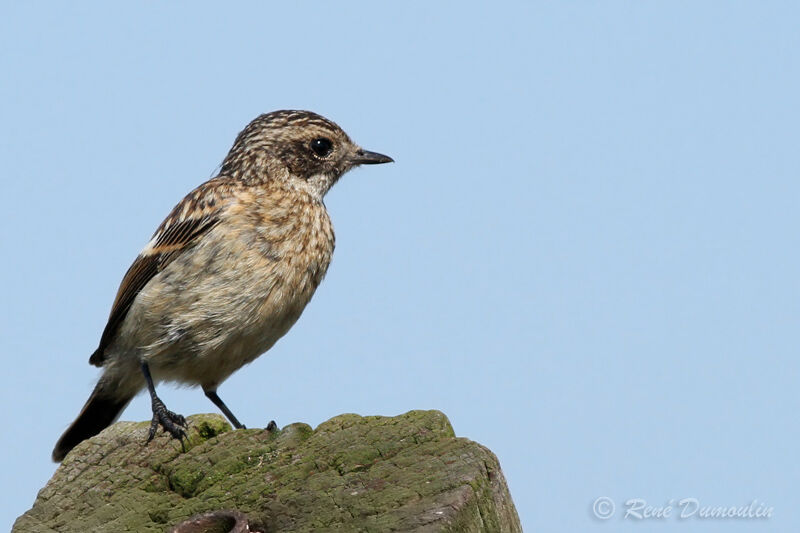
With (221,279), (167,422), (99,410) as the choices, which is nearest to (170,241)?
(221,279)

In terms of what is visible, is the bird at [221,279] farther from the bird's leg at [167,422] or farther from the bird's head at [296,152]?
the bird's leg at [167,422]

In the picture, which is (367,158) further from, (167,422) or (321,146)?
(167,422)

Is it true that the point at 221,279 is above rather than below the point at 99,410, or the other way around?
above

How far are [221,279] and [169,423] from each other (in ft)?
6.61

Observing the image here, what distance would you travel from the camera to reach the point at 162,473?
4.80 meters

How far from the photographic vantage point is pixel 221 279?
7152mm

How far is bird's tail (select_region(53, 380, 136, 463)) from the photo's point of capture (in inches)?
307

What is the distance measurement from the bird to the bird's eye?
14mm

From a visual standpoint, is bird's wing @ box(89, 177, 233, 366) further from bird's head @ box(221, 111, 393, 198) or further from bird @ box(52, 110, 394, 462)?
bird's head @ box(221, 111, 393, 198)

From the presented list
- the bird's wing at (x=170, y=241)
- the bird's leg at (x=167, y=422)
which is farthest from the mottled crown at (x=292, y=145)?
the bird's leg at (x=167, y=422)

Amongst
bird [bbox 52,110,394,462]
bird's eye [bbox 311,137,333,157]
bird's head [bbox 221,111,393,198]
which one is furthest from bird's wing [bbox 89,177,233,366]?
bird's eye [bbox 311,137,333,157]

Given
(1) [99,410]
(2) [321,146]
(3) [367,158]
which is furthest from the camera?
(3) [367,158]

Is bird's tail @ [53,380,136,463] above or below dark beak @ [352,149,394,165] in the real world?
below

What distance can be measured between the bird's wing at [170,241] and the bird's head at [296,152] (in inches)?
14.1
